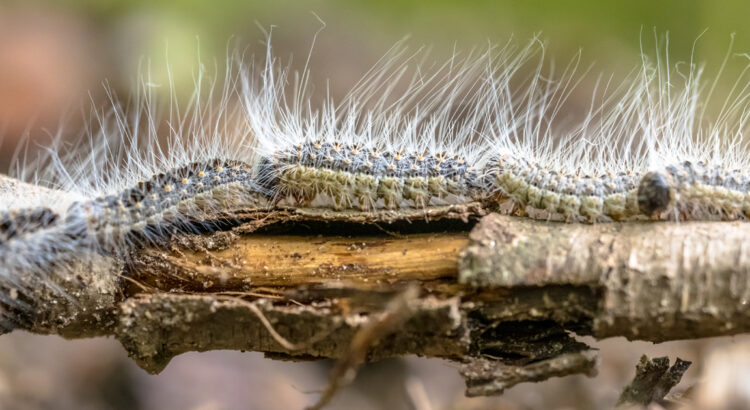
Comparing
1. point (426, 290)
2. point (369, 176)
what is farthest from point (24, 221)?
point (426, 290)

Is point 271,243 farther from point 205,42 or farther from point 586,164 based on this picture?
point 205,42

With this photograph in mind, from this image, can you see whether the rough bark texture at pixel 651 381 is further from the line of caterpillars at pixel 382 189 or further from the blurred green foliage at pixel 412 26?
the blurred green foliage at pixel 412 26

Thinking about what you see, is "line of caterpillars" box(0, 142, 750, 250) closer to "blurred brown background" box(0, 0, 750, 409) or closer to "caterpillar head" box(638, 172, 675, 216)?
"caterpillar head" box(638, 172, 675, 216)

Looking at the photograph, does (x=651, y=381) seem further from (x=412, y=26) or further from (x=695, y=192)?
(x=412, y=26)

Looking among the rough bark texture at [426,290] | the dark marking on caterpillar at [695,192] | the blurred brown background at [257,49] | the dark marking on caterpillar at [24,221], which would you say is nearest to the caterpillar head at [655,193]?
the dark marking on caterpillar at [695,192]

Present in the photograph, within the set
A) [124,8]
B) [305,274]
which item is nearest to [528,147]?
[305,274]

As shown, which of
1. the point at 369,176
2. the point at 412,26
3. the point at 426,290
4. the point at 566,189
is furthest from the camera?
the point at 412,26

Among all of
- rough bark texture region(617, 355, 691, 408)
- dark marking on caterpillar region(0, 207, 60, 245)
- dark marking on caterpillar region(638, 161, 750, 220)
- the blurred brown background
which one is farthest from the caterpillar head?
dark marking on caterpillar region(0, 207, 60, 245)
